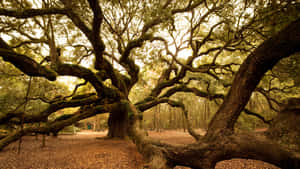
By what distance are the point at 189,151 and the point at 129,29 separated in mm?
6876

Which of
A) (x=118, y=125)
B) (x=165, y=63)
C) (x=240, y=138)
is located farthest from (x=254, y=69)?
(x=118, y=125)

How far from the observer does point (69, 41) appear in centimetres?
774

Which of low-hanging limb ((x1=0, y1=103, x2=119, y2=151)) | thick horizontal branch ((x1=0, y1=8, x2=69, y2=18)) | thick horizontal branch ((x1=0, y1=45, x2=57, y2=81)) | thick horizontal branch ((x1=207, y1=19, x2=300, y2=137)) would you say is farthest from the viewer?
low-hanging limb ((x1=0, y1=103, x2=119, y2=151))

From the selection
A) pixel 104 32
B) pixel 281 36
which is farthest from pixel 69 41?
pixel 281 36

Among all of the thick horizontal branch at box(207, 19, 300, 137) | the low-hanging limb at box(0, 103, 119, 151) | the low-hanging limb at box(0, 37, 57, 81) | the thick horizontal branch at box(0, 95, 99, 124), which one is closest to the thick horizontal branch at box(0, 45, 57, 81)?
the low-hanging limb at box(0, 37, 57, 81)

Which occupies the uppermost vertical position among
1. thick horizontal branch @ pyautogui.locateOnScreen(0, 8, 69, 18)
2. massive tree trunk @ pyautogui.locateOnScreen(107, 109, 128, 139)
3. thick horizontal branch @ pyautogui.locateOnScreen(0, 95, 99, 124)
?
thick horizontal branch @ pyautogui.locateOnScreen(0, 8, 69, 18)

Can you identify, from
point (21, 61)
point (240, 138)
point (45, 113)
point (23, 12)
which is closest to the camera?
point (240, 138)

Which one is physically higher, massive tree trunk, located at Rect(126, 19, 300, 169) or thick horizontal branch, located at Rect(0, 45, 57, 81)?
thick horizontal branch, located at Rect(0, 45, 57, 81)

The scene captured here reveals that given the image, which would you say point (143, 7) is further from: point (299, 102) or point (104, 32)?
point (299, 102)

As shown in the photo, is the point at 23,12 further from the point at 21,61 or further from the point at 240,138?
the point at 240,138

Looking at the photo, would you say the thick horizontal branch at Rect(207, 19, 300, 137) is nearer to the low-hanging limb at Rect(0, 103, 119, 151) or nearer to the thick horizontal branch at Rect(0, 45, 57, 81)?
the thick horizontal branch at Rect(0, 45, 57, 81)

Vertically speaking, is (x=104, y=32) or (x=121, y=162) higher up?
(x=104, y=32)

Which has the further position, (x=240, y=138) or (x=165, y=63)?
(x=165, y=63)

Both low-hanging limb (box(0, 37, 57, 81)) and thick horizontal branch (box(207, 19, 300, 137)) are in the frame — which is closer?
thick horizontal branch (box(207, 19, 300, 137))
